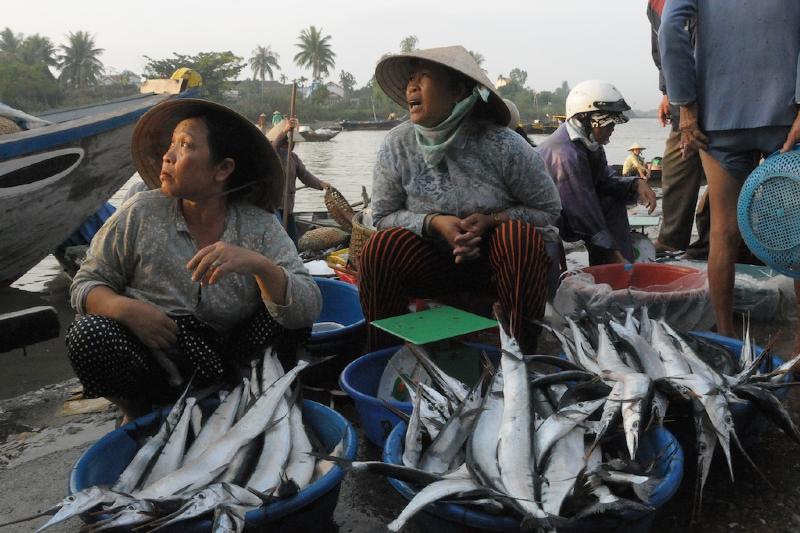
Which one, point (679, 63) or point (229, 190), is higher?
point (679, 63)

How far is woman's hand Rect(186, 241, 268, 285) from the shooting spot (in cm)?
208

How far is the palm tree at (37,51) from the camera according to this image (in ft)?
246

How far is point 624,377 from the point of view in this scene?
1.98 m

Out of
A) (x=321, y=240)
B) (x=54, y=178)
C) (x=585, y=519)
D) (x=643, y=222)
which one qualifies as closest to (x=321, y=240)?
(x=321, y=240)

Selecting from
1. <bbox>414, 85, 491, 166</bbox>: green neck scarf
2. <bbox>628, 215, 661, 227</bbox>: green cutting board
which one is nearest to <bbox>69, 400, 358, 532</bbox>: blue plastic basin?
<bbox>414, 85, 491, 166</bbox>: green neck scarf

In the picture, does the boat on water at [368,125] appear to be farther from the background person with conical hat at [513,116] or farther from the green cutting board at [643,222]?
the background person with conical hat at [513,116]

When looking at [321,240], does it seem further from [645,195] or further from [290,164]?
[645,195]

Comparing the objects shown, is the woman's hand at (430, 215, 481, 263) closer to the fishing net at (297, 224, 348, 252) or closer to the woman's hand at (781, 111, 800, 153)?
the woman's hand at (781, 111, 800, 153)

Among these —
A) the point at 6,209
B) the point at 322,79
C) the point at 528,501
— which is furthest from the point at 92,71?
the point at 528,501

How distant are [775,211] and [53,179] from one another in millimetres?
5452

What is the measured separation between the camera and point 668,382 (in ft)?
6.41

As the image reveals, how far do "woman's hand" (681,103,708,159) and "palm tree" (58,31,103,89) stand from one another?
88.3 m

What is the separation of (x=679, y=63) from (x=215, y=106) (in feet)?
6.83

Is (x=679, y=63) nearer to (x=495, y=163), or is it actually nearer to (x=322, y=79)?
(x=495, y=163)
